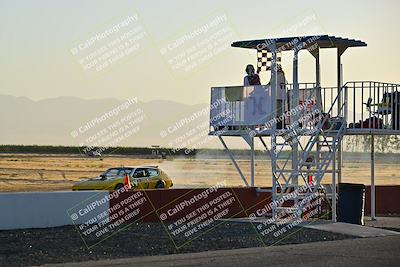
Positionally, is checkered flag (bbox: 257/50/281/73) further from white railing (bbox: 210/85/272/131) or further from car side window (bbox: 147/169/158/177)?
car side window (bbox: 147/169/158/177)

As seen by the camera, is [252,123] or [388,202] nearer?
[252,123]

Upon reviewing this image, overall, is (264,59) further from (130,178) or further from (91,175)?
(91,175)

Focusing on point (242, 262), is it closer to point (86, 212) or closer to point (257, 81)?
point (86, 212)

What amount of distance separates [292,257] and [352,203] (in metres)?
7.24

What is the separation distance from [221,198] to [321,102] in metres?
3.78

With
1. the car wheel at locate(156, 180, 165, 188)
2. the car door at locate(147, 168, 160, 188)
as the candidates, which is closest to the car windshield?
the car door at locate(147, 168, 160, 188)

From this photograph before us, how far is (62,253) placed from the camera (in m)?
15.3

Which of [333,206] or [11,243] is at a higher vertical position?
[11,243]

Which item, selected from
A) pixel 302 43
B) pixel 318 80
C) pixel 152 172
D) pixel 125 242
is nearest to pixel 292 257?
pixel 125 242

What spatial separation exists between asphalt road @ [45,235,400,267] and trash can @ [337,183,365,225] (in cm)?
444

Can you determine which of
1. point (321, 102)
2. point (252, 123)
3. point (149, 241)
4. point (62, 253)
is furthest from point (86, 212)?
point (321, 102)

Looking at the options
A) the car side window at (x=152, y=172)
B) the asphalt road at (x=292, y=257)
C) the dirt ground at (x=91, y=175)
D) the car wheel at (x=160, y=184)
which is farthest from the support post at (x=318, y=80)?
the dirt ground at (x=91, y=175)

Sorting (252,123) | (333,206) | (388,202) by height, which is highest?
(252,123)

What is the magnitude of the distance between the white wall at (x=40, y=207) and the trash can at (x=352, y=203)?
246 inches
